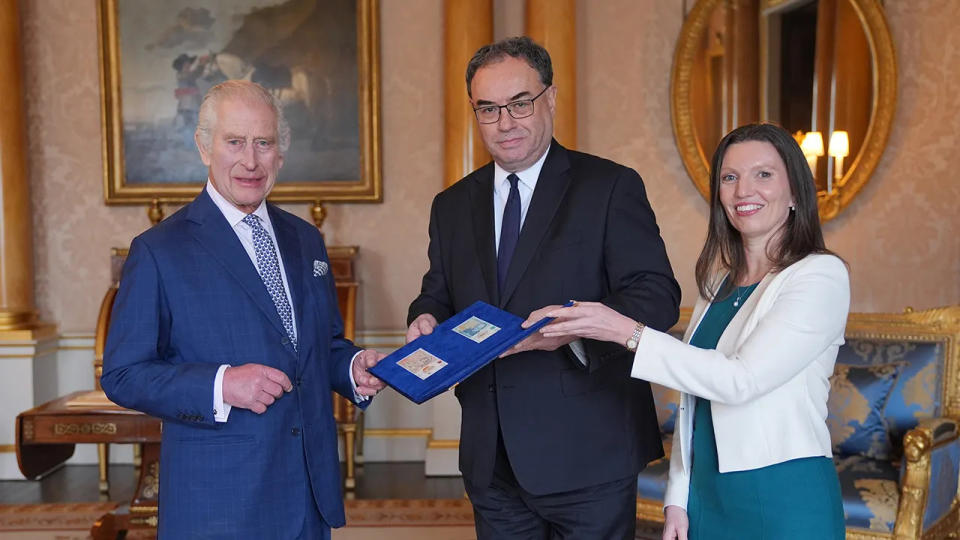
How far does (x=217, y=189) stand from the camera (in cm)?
240

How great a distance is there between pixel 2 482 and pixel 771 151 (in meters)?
→ 5.97

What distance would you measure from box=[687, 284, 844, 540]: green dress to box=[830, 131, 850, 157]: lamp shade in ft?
13.4

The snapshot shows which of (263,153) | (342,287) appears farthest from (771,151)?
(342,287)

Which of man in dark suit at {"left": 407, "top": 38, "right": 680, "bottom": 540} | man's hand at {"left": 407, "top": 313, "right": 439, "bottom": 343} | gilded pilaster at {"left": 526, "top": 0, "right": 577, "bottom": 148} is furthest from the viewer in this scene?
gilded pilaster at {"left": 526, "top": 0, "right": 577, "bottom": 148}

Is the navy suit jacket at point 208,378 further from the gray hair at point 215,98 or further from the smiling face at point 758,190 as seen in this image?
the smiling face at point 758,190

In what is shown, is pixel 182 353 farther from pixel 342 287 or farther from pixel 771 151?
pixel 342 287

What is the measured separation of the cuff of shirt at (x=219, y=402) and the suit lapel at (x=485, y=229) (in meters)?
0.78

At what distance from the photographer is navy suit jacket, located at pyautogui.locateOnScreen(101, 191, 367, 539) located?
223cm

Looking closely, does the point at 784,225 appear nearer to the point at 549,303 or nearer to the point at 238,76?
the point at 549,303

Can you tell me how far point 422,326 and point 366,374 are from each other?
0.70 feet

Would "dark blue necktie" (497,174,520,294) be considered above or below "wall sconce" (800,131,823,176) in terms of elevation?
below

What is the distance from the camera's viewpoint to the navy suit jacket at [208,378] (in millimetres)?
2229

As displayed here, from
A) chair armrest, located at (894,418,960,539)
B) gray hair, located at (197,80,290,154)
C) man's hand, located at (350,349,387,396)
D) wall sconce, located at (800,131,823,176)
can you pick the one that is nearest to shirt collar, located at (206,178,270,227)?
gray hair, located at (197,80,290,154)

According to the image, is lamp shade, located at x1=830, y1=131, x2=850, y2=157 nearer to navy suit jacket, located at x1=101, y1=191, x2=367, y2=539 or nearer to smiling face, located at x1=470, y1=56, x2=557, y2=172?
smiling face, located at x1=470, y1=56, x2=557, y2=172
